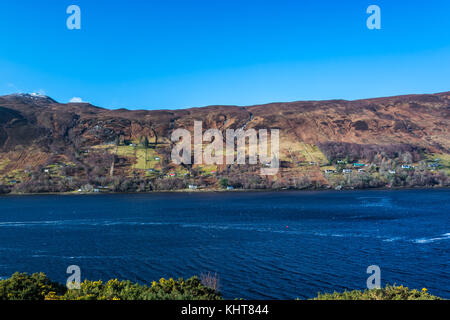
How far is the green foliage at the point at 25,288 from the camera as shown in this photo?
21.7m

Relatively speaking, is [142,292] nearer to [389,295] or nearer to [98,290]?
[98,290]

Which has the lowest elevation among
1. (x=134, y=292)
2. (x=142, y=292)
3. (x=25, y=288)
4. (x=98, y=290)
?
(x=25, y=288)

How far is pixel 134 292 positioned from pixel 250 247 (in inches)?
1551

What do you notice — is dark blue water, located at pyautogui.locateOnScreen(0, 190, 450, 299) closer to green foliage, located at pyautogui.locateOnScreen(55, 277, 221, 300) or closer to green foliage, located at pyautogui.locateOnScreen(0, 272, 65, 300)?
green foliage, located at pyautogui.locateOnScreen(55, 277, 221, 300)

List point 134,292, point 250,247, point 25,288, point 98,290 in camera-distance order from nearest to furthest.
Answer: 1. point 134,292
2. point 98,290
3. point 25,288
4. point 250,247

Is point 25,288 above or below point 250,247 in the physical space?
above

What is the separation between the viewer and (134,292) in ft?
66.9

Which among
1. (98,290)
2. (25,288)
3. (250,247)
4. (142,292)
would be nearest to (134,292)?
(142,292)

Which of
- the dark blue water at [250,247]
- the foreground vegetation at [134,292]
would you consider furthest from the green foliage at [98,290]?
the dark blue water at [250,247]

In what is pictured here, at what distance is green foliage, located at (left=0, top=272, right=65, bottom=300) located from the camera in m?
21.7

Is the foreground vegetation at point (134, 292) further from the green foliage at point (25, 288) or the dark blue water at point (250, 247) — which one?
the dark blue water at point (250, 247)

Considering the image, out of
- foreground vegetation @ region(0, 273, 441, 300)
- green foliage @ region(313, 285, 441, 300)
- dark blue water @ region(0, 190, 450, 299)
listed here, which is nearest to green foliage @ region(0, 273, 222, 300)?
foreground vegetation @ region(0, 273, 441, 300)

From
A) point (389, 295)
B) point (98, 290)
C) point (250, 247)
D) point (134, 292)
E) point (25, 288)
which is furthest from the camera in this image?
point (250, 247)
